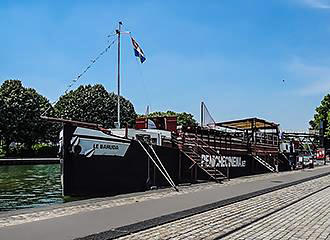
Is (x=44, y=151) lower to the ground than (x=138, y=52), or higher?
lower

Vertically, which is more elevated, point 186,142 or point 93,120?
point 93,120

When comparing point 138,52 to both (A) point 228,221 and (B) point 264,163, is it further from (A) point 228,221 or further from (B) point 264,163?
(A) point 228,221

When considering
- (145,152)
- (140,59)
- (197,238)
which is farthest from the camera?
(140,59)

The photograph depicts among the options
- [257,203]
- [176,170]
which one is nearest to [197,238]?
[257,203]

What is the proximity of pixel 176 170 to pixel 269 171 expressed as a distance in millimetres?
14360

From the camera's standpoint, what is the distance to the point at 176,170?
A: 2055cm

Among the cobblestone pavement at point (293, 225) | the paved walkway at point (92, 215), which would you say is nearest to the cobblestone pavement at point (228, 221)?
the cobblestone pavement at point (293, 225)

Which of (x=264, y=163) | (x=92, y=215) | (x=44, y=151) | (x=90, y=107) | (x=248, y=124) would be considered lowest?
(x=92, y=215)

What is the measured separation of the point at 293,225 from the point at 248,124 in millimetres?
25456

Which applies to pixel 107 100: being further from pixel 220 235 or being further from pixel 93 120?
pixel 220 235

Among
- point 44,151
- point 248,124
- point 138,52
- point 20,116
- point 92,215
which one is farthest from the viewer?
point 44,151

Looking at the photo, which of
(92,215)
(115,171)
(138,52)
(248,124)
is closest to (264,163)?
(248,124)

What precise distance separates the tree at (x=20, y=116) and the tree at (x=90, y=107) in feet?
13.2

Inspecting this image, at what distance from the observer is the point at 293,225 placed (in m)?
9.52
